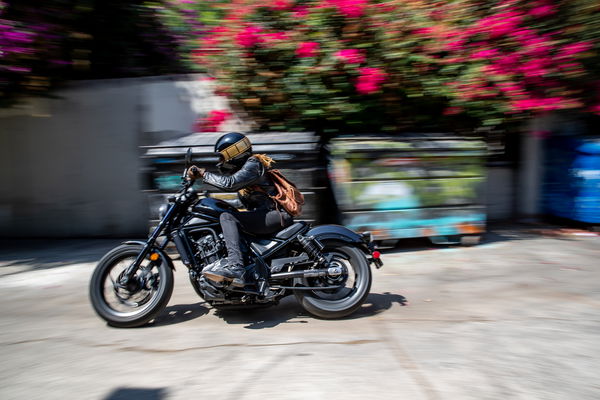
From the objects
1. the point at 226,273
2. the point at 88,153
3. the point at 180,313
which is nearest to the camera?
the point at 226,273

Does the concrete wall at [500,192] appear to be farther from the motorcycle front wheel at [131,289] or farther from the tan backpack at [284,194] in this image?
the motorcycle front wheel at [131,289]

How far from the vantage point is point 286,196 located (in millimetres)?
4199

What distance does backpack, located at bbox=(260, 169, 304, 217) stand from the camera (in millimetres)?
4164

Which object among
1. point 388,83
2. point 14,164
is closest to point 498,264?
point 388,83

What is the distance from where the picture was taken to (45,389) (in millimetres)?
3072

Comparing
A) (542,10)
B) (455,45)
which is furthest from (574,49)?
(455,45)

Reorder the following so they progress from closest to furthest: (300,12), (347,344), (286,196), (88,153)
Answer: (347,344)
(286,196)
(300,12)
(88,153)

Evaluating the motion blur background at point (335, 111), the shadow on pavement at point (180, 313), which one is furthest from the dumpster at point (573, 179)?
the shadow on pavement at point (180, 313)

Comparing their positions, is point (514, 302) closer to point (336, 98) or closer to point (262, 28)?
point (336, 98)

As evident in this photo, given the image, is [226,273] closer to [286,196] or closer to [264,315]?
[264,315]

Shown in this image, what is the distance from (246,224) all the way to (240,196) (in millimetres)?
314

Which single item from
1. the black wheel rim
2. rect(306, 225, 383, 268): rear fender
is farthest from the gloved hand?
rect(306, 225, 383, 268): rear fender

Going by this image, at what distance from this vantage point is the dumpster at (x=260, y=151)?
5.90m

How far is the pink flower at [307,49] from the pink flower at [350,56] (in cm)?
30
